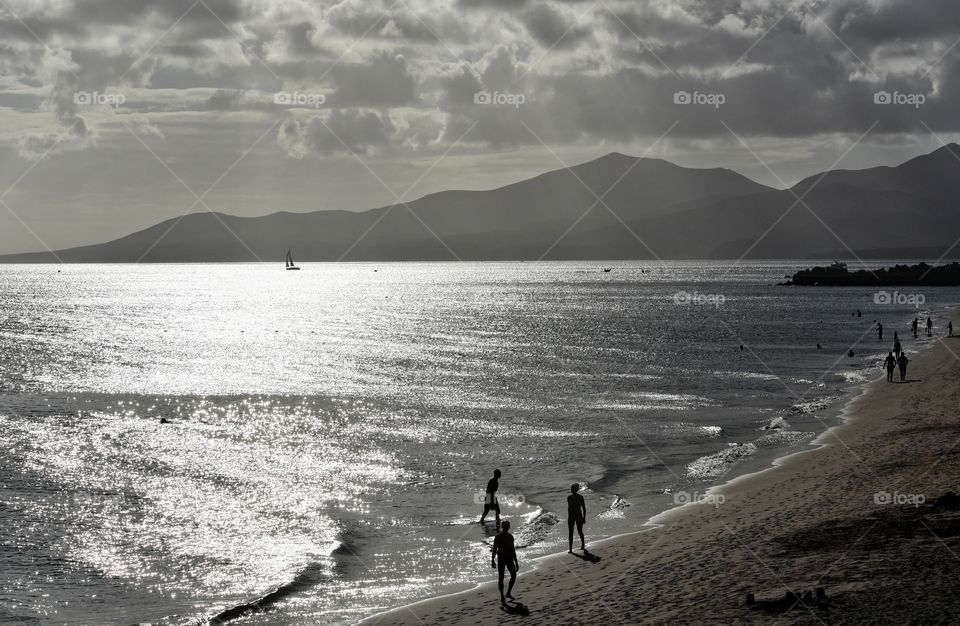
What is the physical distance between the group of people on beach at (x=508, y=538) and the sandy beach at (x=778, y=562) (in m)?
0.40

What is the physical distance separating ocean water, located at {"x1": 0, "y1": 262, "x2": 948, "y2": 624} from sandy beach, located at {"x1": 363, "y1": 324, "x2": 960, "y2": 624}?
192cm

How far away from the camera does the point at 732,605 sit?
14633mm

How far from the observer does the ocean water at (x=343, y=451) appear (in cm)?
2028

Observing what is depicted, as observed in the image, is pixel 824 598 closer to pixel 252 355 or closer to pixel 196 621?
pixel 196 621

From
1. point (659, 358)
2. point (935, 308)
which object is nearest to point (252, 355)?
point (659, 358)

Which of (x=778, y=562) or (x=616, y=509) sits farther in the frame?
(x=616, y=509)

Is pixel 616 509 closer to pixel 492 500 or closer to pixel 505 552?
pixel 492 500

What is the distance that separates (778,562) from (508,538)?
17.8 feet

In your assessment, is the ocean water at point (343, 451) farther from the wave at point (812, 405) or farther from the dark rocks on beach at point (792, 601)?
the dark rocks on beach at point (792, 601)

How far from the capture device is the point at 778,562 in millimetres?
16844

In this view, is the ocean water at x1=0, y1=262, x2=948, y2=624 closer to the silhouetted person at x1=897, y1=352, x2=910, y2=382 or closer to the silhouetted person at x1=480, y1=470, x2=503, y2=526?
the silhouetted person at x1=480, y1=470, x2=503, y2=526

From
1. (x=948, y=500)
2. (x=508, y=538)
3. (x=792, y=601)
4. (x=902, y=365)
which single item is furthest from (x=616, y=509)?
(x=902, y=365)

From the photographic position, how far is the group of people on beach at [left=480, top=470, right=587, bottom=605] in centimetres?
1678

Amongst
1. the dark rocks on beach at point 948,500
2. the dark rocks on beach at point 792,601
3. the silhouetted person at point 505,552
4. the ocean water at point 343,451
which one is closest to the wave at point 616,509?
the ocean water at point 343,451
